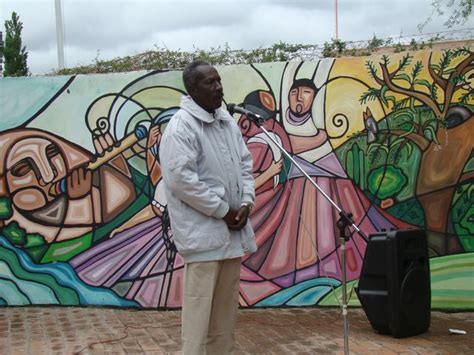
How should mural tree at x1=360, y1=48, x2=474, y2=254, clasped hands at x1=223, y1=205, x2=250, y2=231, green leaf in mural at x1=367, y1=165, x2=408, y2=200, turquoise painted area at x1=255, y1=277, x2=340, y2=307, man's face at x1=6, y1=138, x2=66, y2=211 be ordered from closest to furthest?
clasped hands at x1=223, y1=205, x2=250, y2=231 < mural tree at x1=360, y1=48, x2=474, y2=254 < green leaf in mural at x1=367, y1=165, x2=408, y2=200 < turquoise painted area at x1=255, y1=277, x2=340, y2=307 < man's face at x1=6, y1=138, x2=66, y2=211

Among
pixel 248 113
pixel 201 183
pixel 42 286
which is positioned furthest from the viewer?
pixel 42 286

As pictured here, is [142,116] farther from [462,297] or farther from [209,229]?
[462,297]

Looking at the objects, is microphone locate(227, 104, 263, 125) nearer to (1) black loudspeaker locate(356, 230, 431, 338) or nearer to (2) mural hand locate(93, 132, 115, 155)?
(1) black loudspeaker locate(356, 230, 431, 338)

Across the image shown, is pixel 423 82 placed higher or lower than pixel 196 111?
higher

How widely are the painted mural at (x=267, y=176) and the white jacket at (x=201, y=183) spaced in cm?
224

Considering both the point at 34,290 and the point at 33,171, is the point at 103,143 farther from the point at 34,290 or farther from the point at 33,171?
the point at 34,290

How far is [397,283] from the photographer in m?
4.48

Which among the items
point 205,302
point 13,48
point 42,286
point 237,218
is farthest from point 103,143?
point 13,48

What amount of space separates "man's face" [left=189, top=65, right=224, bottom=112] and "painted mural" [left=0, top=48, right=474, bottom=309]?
2281 millimetres

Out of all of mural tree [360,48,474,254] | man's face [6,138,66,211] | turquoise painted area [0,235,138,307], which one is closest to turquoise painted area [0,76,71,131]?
man's face [6,138,66,211]

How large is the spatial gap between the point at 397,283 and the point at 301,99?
1926 millimetres

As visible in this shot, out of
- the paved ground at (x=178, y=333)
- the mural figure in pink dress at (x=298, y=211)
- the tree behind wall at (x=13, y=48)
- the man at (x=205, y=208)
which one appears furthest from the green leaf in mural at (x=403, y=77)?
the tree behind wall at (x=13, y=48)

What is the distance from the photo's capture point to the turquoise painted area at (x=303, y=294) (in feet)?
18.2

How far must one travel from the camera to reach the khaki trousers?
10.4 feet
